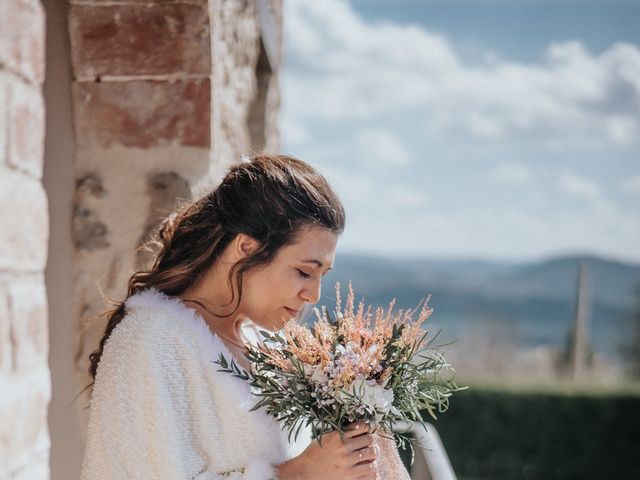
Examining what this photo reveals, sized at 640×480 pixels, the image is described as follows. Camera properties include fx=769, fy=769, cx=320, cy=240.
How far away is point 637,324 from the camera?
2080cm

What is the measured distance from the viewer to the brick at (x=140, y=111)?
7.30 ft

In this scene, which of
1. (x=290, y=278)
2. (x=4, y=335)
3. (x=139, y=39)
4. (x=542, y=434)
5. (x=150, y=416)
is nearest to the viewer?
(x=4, y=335)

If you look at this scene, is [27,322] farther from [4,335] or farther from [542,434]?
[542,434]

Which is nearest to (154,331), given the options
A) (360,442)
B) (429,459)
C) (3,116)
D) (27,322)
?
(360,442)

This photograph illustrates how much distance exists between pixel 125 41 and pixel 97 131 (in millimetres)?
270

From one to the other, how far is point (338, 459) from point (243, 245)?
58 centimetres

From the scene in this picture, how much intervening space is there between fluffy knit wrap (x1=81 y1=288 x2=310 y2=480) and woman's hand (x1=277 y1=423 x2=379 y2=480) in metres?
0.07

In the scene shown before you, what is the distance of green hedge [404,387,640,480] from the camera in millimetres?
9695

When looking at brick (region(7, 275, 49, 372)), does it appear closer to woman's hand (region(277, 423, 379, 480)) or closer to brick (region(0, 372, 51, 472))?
brick (region(0, 372, 51, 472))

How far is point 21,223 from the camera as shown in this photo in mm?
982

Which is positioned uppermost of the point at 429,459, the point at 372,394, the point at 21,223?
the point at 21,223

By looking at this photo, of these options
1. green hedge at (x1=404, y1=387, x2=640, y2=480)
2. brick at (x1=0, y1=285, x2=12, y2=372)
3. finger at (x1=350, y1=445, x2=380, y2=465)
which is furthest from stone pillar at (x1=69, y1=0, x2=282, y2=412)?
green hedge at (x1=404, y1=387, x2=640, y2=480)

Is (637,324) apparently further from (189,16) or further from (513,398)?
(189,16)

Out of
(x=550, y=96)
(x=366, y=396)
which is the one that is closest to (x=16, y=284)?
(x=366, y=396)
